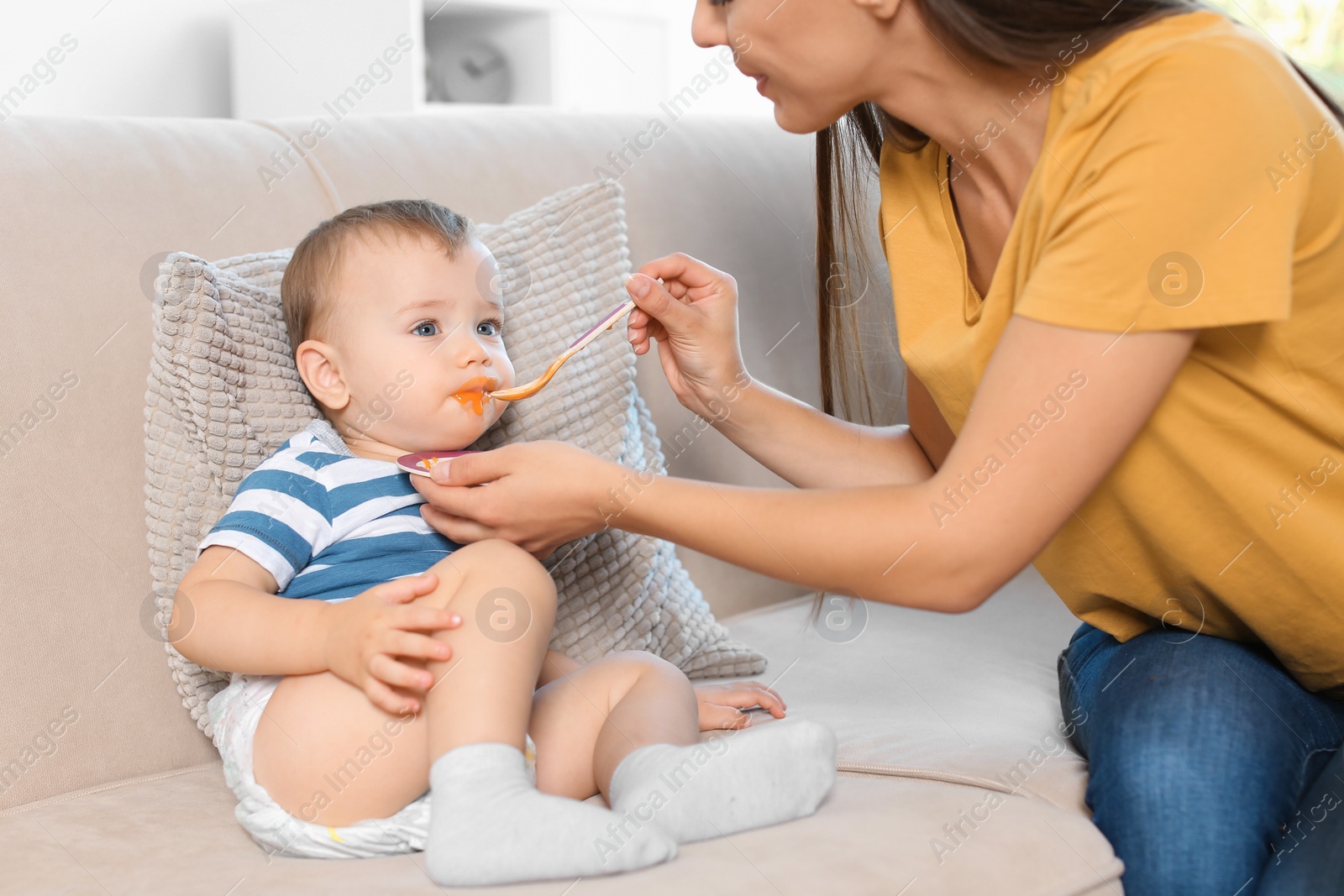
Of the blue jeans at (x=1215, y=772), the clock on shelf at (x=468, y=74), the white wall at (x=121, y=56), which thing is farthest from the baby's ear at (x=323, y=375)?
the clock on shelf at (x=468, y=74)

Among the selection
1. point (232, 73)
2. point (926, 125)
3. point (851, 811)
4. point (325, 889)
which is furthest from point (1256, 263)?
point (232, 73)

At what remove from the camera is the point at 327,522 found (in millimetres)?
953

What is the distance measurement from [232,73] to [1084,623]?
195cm

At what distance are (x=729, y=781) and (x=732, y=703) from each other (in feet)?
0.93

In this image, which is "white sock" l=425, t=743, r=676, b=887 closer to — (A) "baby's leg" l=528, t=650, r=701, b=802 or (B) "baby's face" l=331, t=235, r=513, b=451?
(A) "baby's leg" l=528, t=650, r=701, b=802

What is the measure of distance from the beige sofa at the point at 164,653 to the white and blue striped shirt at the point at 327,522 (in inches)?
5.8

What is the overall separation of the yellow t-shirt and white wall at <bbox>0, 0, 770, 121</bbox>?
1.16 meters

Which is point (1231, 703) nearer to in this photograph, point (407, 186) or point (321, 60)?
point (407, 186)

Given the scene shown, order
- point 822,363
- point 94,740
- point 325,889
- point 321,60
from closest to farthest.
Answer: point 325,889, point 94,740, point 822,363, point 321,60

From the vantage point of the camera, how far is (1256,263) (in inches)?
29.6

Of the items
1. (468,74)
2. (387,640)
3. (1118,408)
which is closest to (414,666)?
(387,640)

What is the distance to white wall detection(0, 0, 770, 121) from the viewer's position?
6.59ft

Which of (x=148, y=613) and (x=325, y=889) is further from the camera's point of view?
(x=148, y=613)

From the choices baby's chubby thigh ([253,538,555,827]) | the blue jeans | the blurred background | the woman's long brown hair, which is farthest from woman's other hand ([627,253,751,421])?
the blurred background
